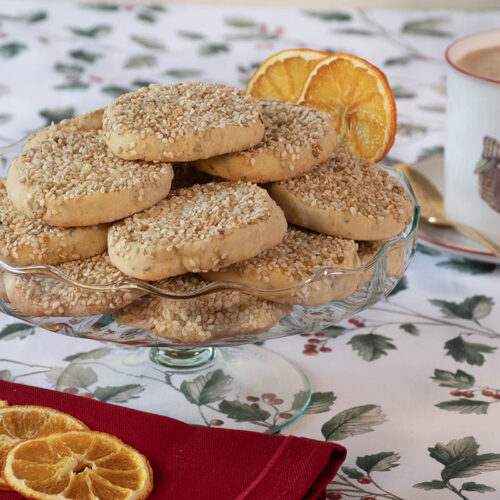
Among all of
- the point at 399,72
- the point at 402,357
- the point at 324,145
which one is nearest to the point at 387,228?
the point at 324,145

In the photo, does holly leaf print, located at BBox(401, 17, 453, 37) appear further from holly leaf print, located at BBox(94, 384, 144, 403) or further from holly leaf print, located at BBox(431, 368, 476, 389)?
holly leaf print, located at BBox(94, 384, 144, 403)

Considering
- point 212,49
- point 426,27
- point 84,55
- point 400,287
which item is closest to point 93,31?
point 84,55

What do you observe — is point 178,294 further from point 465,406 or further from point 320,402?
point 465,406

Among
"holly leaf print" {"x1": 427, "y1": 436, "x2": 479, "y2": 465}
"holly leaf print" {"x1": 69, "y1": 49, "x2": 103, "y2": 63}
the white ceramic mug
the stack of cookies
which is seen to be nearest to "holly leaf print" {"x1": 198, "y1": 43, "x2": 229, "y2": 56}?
"holly leaf print" {"x1": 69, "y1": 49, "x2": 103, "y2": 63}

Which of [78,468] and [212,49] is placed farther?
[212,49]

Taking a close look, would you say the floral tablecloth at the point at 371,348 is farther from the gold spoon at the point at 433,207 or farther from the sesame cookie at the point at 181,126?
the sesame cookie at the point at 181,126

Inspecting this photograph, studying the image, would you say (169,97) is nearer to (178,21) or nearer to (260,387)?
(260,387)
